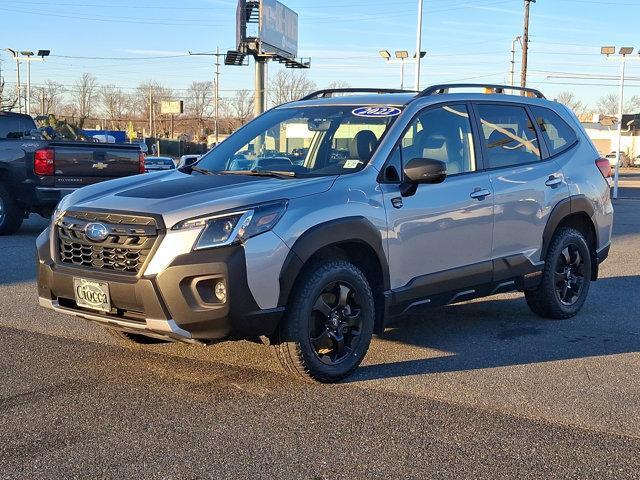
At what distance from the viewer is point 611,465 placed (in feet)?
12.3

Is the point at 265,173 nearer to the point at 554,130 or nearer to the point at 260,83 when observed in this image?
the point at 554,130

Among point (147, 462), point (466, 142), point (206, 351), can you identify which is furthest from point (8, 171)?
point (147, 462)

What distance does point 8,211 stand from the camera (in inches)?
464

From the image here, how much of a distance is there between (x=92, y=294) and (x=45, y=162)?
733 cm

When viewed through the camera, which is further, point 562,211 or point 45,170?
point 45,170

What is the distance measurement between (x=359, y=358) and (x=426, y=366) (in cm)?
58

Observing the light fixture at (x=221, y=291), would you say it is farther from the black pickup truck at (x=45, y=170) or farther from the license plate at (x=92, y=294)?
the black pickup truck at (x=45, y=170)

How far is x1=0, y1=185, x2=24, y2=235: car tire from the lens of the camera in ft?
38.7

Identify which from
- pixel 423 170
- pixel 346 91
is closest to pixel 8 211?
pixel 346 91

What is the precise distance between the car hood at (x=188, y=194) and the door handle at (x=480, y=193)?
1258 mm

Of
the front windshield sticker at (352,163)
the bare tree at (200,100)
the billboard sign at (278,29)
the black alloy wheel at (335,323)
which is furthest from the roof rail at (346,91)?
the bare tree at (200,100)

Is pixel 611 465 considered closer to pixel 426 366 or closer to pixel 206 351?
pixel 426 366

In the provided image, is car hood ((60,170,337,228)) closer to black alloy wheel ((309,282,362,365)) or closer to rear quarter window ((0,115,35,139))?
black alloy wheel ((309,282,362,365))

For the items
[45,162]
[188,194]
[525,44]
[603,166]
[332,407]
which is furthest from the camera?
[525,44]
